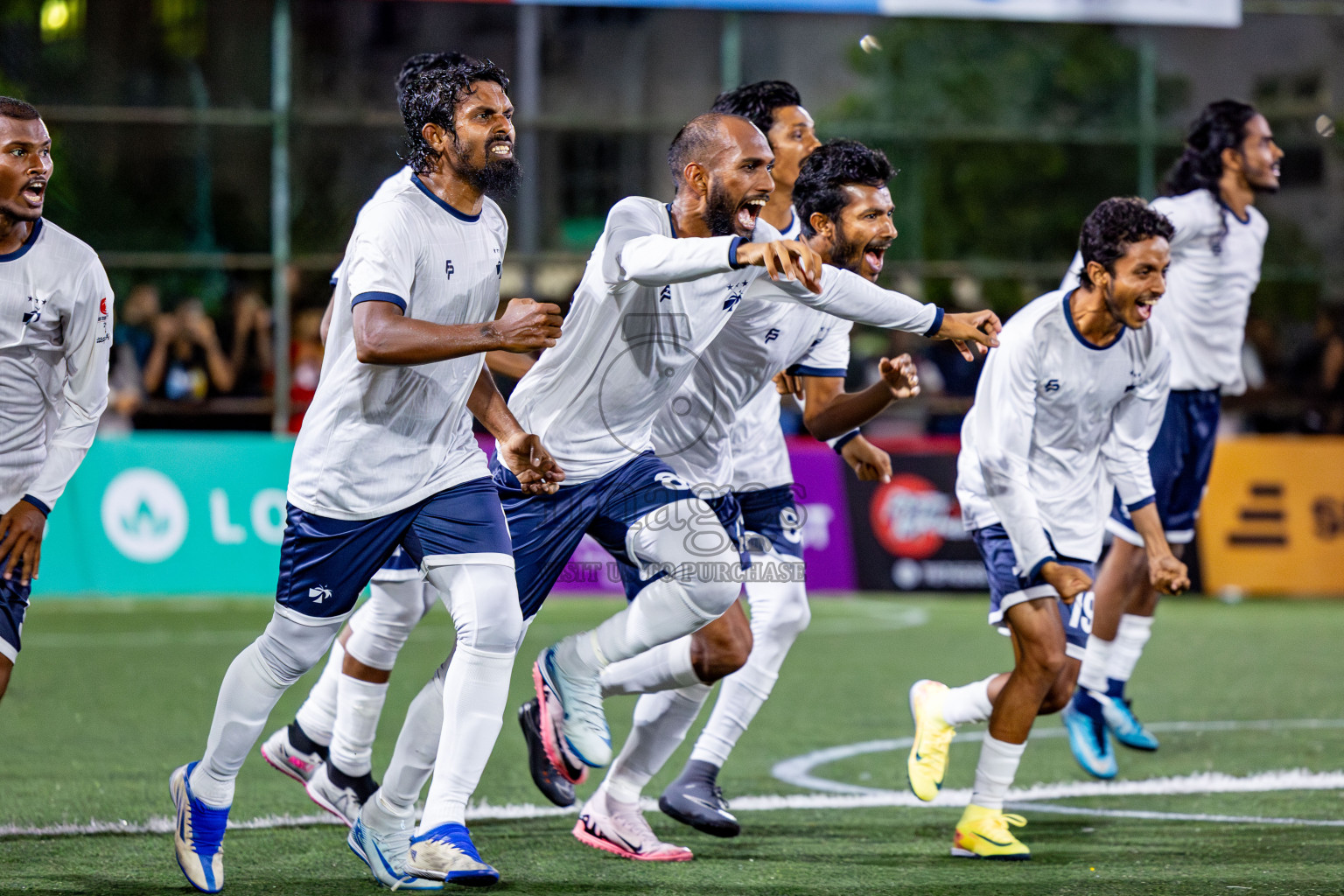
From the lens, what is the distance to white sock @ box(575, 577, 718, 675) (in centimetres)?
514

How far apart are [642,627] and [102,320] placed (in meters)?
1.82

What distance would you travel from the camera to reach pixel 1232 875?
496 cm

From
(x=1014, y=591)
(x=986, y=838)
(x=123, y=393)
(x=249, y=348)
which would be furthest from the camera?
(x=249, y=348)

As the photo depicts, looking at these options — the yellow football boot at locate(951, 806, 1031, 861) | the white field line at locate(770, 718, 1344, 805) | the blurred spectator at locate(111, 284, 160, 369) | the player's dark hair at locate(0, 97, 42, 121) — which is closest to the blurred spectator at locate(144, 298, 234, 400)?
the blurred spectator at locate(111, 284, 160, 369)

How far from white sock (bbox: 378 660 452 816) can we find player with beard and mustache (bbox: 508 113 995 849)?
441mm

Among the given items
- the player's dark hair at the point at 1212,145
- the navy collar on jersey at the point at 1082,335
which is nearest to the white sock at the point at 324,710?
the navy collar on jersey at the point at 1082,335

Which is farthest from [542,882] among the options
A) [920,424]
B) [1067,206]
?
[1067,206]

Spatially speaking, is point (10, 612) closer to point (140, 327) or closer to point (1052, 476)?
point (1052, 476)

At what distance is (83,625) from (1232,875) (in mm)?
8989

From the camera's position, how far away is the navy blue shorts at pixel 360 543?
4680mm

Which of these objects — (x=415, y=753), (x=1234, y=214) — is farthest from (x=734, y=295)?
(x=1234, y=214)

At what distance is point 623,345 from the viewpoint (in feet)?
16.9

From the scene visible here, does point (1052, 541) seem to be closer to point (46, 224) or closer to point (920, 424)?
point (46, 224)

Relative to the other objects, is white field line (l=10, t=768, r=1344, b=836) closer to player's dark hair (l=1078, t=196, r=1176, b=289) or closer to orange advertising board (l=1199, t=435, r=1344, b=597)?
player's dark hair (l=1078, t=196, r=1176, b=289)
